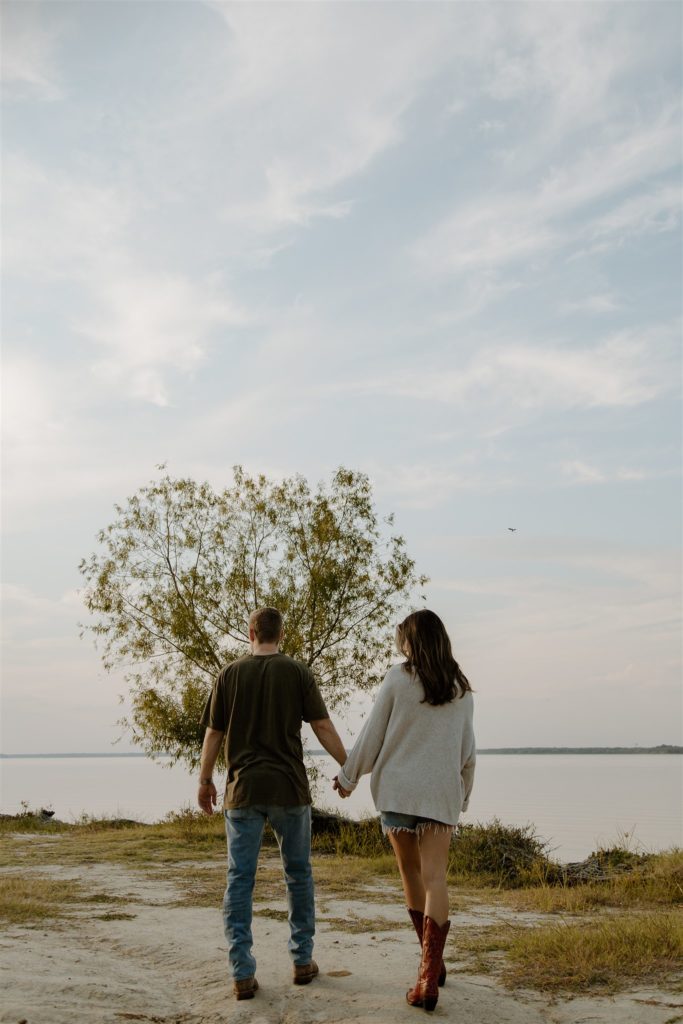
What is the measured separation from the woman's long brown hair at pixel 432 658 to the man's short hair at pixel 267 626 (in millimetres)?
848

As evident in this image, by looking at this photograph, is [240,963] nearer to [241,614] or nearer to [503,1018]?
[503,1018]

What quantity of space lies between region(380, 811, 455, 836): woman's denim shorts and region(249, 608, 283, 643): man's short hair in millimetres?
1303

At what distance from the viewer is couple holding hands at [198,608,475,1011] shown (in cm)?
557

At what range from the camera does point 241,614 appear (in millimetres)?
20125

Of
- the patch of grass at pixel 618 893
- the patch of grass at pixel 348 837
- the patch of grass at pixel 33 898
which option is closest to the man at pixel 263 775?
the patch of grass at pixel 33 898

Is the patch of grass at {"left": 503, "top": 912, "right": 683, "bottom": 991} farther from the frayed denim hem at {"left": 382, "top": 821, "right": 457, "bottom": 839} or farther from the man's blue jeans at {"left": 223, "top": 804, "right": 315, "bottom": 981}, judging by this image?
the man's blue jeans at {"left": 223, "top": 804, "right": 315, "bottom": 981}

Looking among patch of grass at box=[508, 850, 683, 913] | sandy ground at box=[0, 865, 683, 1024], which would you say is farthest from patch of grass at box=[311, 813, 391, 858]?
sandy ground at box=[0, 865, 683, 1024]

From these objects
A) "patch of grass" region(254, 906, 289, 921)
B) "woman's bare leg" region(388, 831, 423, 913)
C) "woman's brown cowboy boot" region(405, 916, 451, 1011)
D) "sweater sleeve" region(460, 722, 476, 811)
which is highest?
"sweater sleeve" region(460, 722, 476, 811)

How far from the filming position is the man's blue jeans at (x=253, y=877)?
5695mm

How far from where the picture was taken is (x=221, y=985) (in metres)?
6.00

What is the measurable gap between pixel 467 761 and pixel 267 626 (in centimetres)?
153

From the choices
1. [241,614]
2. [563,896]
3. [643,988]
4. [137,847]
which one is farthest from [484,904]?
[241,614]

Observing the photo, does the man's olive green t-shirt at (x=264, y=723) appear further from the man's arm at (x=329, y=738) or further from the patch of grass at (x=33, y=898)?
the patch of grass at (x=33, y=898)

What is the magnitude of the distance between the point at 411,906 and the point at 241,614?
14.5 m
